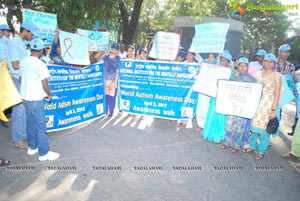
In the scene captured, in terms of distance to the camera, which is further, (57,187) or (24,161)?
(24,161)

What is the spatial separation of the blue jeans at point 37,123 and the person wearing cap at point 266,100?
12.0ft

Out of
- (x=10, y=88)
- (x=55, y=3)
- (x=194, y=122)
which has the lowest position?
(x=194, y=122)

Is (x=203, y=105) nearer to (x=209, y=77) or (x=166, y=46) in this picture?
(x=209, y=77)

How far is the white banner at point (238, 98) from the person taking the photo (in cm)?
454

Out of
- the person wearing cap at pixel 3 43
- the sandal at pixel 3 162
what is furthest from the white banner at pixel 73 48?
the sandal at pixel 3 162

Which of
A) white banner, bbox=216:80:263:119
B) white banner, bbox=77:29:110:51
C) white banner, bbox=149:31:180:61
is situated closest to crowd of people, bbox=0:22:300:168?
white banner, bbox=216:80:263:119

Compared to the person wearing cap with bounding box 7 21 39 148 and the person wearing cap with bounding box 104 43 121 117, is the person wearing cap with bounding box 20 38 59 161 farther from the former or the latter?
the person wearing cap with bounding box 104 43 121 117

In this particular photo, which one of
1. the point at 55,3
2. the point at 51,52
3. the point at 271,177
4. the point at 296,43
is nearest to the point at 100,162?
the point at 271,177

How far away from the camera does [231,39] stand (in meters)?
29.2

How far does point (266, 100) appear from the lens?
Answer: 4523mm

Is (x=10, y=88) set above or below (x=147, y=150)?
above

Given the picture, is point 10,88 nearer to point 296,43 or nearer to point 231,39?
point 231,39

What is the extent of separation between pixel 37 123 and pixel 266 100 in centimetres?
389

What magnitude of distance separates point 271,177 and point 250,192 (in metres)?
0.76
